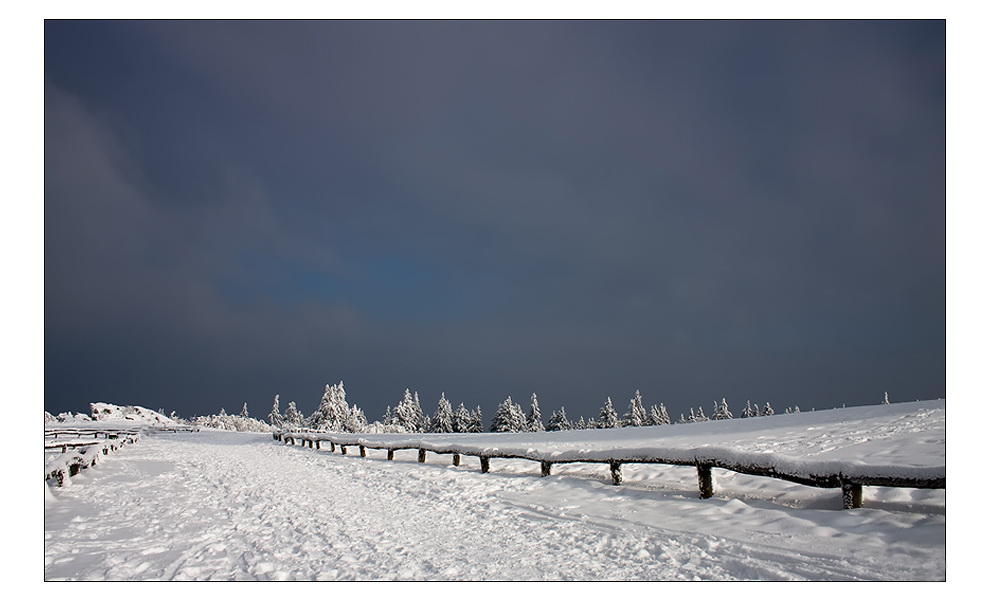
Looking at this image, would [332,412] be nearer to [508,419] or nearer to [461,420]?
[461,420]

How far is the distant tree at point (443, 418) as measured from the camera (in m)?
64.8

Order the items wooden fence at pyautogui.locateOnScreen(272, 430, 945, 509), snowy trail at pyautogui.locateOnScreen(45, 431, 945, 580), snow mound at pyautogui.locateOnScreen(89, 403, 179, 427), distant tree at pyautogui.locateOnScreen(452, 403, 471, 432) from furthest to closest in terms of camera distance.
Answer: snow mound at pyautogui.locateOnScreen(89, 403, 179, 427) < distant tree at pyautogui.locateOnScreen(452, 403, 471, 432) < wooden fence at pyautogui.locateOnScreen(272, 430, 945, 509) < snowy trail at pyautogui.locateOnScreen(45, 431, 945, 580)

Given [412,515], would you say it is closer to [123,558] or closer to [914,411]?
[123,558]

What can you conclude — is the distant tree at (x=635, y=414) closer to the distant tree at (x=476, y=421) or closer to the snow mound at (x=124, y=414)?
the distant tree at (x=476, y=421)

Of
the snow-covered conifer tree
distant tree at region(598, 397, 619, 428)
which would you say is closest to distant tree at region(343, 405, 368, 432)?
the snow-covered conifer tree

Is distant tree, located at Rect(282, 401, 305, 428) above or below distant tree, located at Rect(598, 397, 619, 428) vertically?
below

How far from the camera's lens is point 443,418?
215 ft

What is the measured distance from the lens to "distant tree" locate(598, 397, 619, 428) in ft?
221

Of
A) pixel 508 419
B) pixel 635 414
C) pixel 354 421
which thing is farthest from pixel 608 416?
pixel 354 421

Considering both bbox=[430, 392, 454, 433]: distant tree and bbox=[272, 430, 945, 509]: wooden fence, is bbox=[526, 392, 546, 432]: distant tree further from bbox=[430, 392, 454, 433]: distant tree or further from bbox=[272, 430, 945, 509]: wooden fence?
bbox=[272, 430, 945, 509]: wooden fence

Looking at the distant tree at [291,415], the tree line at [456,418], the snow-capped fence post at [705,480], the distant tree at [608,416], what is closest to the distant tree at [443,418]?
the tree line at [456,418]

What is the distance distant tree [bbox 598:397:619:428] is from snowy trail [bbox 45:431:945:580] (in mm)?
61122

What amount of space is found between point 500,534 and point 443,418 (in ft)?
202

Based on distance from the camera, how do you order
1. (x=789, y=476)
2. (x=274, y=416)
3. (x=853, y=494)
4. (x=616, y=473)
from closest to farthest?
(x=853, y=494), (x=789, y=476), (x=616, y=473), (x=274, y=416)
